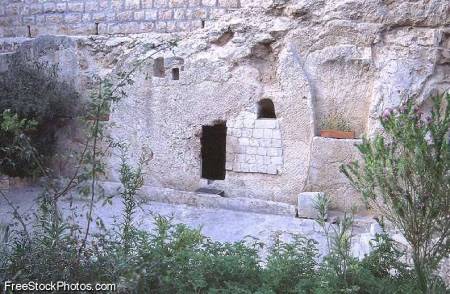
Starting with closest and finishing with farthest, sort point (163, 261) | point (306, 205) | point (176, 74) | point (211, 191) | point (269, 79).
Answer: point (163, 261)
point (306, 205)
point (269, 79)
point (211, 191)
point (176, 74)

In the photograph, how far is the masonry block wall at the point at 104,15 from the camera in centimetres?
769

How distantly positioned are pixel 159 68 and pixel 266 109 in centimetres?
166

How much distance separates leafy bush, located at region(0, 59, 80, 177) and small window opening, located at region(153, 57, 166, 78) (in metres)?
1.40

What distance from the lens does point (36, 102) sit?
751cm

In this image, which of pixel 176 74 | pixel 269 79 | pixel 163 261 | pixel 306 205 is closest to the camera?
pixel 163 261

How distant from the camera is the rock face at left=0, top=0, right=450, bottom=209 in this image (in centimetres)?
637

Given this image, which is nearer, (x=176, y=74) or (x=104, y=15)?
(x=176, y=74)

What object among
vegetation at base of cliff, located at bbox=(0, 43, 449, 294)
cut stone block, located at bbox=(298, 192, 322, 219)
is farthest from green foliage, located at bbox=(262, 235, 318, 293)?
cut stone block, located at bbox=(298, 192, 322, 219)

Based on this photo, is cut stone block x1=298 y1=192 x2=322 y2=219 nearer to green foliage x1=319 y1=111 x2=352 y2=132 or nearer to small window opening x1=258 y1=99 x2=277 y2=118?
green foliage x1=319 y1=111 x2=352 y2=132

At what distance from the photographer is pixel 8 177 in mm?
8047

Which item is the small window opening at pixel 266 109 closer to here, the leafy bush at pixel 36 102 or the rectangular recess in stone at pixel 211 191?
the rectangular recess in stone at pixel 211 191

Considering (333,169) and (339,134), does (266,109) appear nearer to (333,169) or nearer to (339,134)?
(339,134)

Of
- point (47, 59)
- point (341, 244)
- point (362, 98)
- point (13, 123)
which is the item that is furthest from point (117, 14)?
point (341, 244)

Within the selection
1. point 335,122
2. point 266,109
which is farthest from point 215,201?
point 335,122
